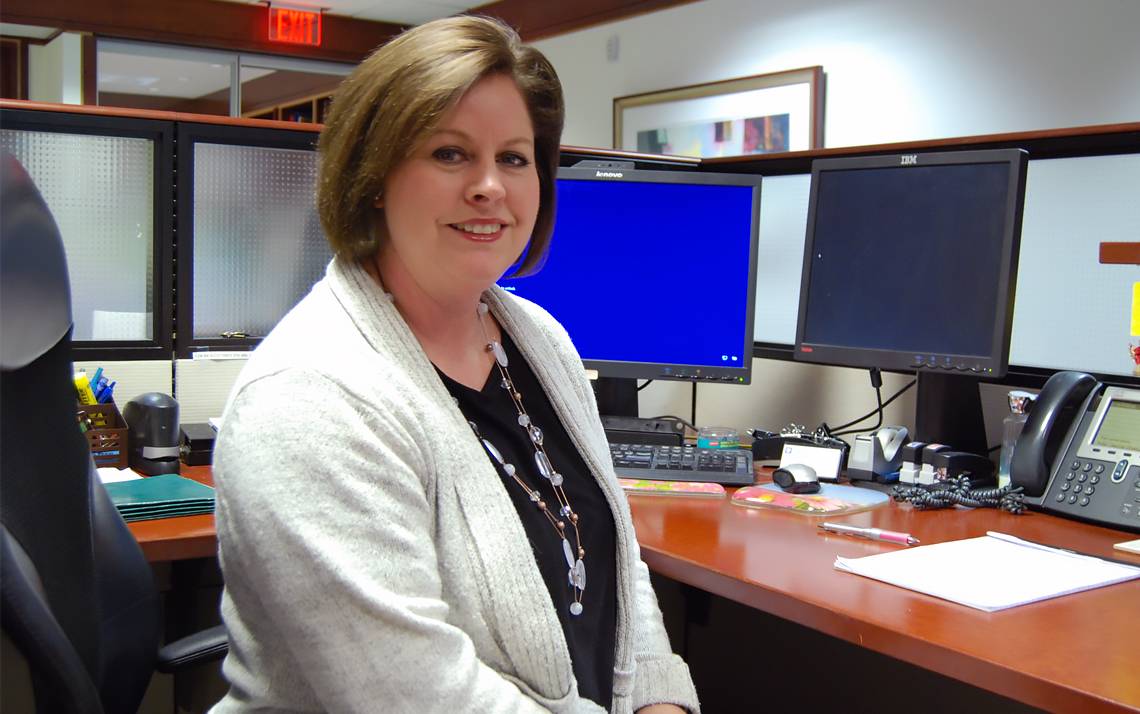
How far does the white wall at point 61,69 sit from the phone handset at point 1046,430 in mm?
6050

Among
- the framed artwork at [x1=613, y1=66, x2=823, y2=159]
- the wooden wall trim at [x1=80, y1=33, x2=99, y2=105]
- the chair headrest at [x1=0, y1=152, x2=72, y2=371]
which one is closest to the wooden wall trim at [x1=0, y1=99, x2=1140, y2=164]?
the chair headrest at [x1=0, y1=152, x2=72, y2=371]

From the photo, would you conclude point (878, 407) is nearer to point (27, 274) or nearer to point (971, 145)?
point (971, 145)

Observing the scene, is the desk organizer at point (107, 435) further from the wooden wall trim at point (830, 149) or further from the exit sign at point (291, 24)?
the exit sign at point (291, 24)

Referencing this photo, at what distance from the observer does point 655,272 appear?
2.01 meters

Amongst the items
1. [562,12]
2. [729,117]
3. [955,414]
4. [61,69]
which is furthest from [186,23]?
[955,414]

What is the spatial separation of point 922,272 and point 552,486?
35.6 inches

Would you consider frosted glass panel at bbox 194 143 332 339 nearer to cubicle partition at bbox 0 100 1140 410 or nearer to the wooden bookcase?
cubicle partition at bbox 0 100 1140 410

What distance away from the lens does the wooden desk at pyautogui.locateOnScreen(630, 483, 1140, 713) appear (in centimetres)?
99

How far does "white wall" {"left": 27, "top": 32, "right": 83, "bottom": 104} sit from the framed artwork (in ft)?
10.8

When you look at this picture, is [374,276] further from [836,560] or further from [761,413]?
[761,413]

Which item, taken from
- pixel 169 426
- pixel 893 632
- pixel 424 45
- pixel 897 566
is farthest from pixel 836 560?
pixel 169 426

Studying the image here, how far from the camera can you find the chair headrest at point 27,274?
35.6 inches

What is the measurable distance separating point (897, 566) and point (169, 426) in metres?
1.13

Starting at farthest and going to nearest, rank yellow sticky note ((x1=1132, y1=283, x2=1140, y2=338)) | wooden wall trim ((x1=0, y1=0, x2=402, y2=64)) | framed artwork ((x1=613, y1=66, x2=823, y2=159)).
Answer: wooden wall trim ((x1=0, y1=0, x2=402, y2=64))
framed artwork ((x1=613, y1=66, x2=823, y2=159))
yellow sticky note ((x1=1132, y1=283, x2=1140, y2=338))
